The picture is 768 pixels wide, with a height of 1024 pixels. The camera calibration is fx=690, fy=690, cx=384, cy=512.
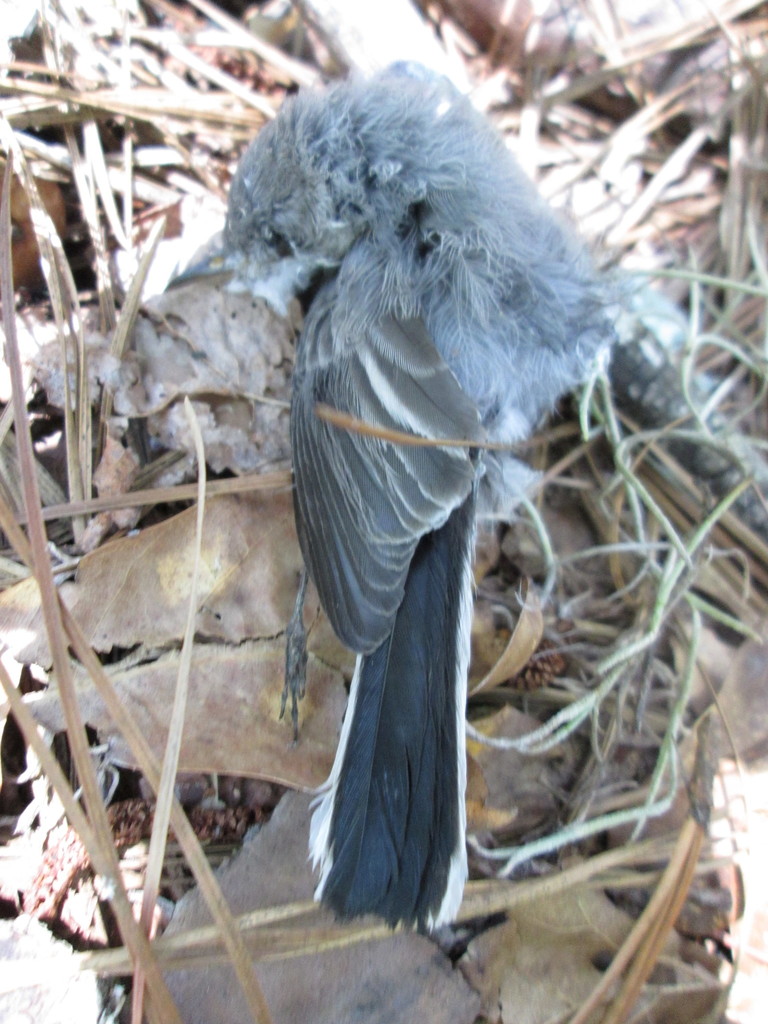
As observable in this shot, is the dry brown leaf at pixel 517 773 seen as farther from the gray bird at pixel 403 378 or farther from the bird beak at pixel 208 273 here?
the bird beak at pixel 208 273

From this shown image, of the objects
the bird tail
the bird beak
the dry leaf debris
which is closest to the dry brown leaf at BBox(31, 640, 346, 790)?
the dry leaf debris

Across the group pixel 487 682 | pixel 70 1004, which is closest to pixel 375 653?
pixel 487 682

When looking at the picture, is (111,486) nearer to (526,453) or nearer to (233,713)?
(233,713)

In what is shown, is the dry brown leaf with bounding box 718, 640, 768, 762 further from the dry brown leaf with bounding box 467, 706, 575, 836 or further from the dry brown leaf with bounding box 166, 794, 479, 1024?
the dry brown leaf with bounding box 166, 794, 479, 1024

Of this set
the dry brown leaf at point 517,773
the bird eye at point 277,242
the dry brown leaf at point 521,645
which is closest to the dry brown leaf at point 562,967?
the dry brown leaf at point 517,773

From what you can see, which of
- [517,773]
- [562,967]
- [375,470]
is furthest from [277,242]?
[562,967]

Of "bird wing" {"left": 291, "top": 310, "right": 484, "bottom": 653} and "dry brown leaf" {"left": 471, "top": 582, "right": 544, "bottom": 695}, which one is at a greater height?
"bird wing" {"left": 291, "top": 310, "right": 484, "bottom": 653}

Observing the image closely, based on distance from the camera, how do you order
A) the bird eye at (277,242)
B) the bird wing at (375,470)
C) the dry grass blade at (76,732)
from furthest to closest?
the bird eye at (277,242) < the bird wing at (375,470) < the dry grass blade at (76,732)
